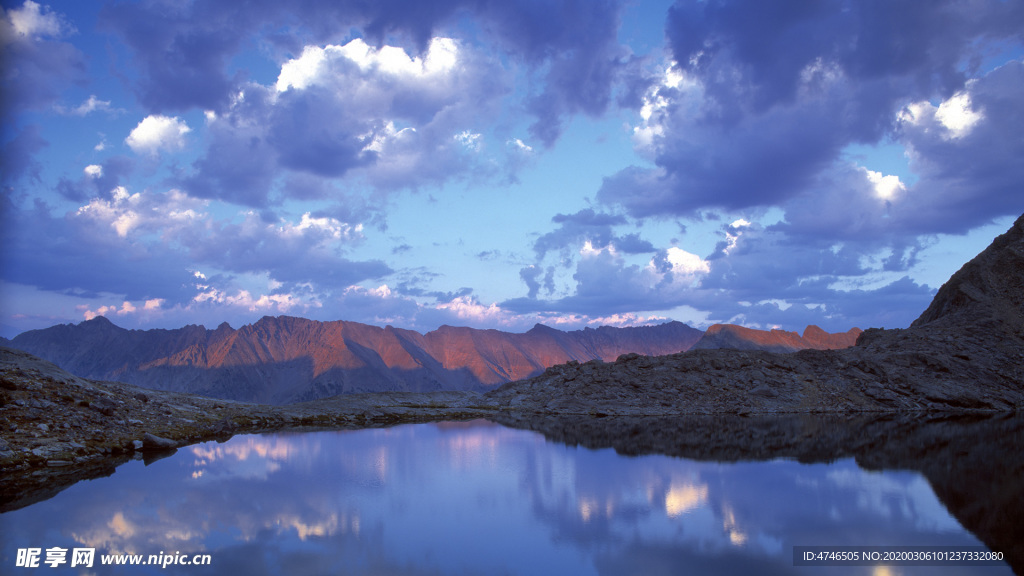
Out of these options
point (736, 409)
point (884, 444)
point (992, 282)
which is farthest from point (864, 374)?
point (884, 444)

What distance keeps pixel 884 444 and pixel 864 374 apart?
53315 mm

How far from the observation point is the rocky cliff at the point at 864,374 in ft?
281

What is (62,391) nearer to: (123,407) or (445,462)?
(123,407)

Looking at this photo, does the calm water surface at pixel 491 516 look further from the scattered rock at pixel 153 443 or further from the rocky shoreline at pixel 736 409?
the scattered rock at pixel 153 443

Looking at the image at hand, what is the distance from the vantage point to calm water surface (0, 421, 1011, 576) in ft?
62.9

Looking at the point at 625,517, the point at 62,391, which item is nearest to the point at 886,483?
the point at 625,517

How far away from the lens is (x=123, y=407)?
4778cm

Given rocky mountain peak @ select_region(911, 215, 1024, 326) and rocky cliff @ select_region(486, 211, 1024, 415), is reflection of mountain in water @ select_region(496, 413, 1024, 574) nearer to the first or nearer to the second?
rocky cliff @ select_region(486, 211, 1024, 415)

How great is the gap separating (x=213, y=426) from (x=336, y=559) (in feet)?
157

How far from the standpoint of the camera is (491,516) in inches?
1006

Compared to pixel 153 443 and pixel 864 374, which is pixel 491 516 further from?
pixel 864 374

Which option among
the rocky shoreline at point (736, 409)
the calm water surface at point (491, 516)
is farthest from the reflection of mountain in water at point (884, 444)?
the calm water surface at point (491, 516)

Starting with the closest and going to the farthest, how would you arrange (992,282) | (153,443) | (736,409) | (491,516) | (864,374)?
(491,516) → (153,443) → (736,409) → (864,374) → (992,282)

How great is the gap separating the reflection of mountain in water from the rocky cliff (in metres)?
8.91
